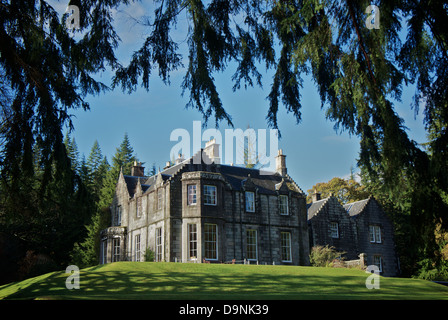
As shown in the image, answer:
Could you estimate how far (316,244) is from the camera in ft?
108

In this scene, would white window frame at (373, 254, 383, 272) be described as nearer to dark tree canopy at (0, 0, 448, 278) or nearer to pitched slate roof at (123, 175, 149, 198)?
pitched slate roof at (123, 175, 149, 198)

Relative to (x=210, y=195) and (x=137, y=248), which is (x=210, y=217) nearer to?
(x=210, y=195)

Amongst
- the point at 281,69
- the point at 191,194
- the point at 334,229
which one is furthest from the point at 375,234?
the point at 281,69

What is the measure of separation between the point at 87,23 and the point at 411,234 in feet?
21.6

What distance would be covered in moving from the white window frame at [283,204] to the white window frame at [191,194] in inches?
270

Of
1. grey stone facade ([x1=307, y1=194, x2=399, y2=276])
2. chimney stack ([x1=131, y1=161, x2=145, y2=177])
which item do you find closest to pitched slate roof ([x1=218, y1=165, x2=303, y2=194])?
grey stone facade ([x1=307, y1=194, x2=399, y2=276])

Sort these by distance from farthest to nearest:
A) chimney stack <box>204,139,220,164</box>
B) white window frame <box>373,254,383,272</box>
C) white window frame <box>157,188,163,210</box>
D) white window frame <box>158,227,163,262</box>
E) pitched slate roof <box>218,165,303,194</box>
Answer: white window frame <box>373,254,383,272</box> < chimney stack <box>204,139,220,164</box> < pitched slate roof <box>218,165,303,194</box> < white window frame <box>157,188,163,210</box> < white window frame <box>158,227,163,262</box>

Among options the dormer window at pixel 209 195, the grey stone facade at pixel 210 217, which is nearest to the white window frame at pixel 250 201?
the grey stone facade at pixel 210 217

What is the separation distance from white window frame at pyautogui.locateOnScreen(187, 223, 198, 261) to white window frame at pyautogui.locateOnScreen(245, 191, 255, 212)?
459 centimetres

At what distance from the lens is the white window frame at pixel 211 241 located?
27.0 m

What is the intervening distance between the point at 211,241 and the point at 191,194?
3.11m

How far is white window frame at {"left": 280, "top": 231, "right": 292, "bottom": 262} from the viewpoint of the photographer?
3091 cm
